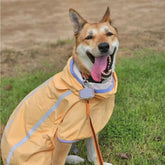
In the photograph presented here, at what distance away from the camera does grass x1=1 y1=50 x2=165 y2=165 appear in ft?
9.57

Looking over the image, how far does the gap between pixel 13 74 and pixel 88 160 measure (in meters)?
3.13

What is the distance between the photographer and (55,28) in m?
8.06

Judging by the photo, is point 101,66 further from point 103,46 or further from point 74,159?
point 74,159

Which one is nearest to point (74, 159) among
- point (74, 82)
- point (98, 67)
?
point (74, 82)

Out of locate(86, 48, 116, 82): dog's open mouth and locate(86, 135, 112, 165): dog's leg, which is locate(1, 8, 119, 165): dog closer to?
locate(86, 48, 116, 82): dog's open mouth

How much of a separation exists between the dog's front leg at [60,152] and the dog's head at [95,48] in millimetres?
721

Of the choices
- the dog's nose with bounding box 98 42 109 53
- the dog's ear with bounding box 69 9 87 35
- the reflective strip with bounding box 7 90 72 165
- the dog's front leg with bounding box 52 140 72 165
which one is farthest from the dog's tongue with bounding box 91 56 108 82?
the dog's front leg with bounding box 52 140 72 165

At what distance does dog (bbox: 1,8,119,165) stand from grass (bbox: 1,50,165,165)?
63cm

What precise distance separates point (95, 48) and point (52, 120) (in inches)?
33.9

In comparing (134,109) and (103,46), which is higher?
(103,46)

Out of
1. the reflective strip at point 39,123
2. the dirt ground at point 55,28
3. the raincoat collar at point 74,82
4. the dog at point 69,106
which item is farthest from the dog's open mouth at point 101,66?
the dirt ground at point 55,28

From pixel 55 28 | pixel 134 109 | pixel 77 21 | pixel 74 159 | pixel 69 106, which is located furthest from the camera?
pixel 55 28

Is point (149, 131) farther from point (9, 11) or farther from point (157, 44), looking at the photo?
point (9, 11)

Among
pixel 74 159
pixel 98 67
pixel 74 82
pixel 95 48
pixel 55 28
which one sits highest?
pixel 95 48
